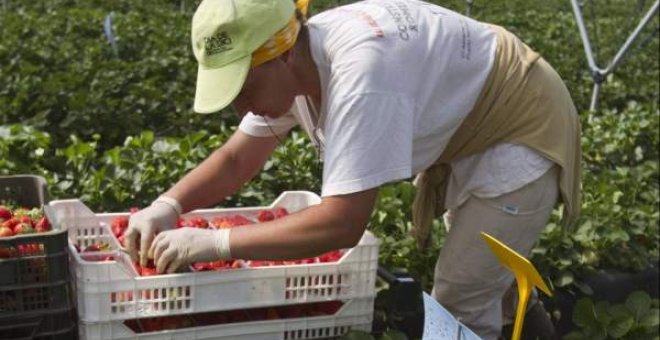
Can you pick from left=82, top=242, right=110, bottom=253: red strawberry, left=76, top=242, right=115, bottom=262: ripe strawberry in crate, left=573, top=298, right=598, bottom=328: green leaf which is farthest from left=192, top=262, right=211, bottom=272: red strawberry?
left=573, top=298, right=598, bottom=328: green leaf

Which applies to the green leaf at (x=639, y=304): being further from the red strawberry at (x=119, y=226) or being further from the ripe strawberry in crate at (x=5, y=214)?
the ripe strawberry in crate at (x=5, y=214)

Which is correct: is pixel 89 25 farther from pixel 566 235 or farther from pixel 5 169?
pixel 566 235

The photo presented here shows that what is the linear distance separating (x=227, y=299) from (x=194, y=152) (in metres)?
2.04

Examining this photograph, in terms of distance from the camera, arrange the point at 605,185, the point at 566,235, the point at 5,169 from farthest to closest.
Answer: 1. the point at 605,185
2. the point at 566,235
3. the point at 5,169

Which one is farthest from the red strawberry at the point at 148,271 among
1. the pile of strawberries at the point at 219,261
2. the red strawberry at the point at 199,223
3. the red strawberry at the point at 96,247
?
the red strawberry at the point at 199,223

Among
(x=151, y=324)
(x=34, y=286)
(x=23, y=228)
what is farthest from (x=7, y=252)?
(x=151, y=324)

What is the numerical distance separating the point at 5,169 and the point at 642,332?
2648 mm

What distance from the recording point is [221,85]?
226 centimetres

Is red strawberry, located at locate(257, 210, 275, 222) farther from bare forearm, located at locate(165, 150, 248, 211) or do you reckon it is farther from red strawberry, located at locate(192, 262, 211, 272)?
red strawberry, located at locate(192, 262, 211, 272)

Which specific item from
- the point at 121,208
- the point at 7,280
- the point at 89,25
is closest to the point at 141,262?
the point at 7,280

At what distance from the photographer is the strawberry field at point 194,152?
383cm

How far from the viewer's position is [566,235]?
13.5 feet

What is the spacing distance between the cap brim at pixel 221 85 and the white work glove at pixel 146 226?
0.51 meters

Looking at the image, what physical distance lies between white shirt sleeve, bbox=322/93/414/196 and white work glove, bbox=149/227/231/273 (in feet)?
1.07
